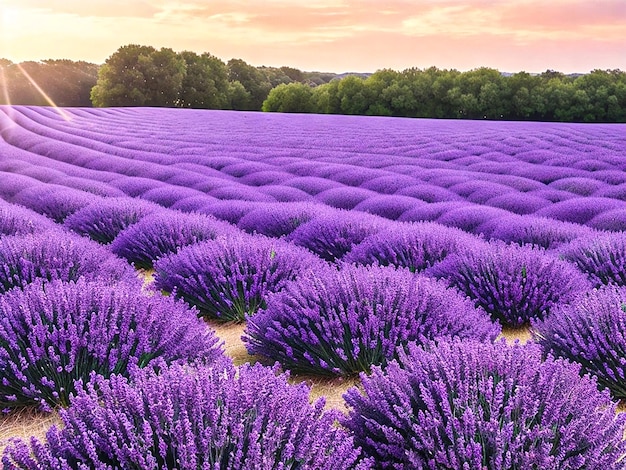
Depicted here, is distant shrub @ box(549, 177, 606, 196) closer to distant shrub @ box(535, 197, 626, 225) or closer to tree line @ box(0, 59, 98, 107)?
distant shrub @ box(535, 197, 626, 225)

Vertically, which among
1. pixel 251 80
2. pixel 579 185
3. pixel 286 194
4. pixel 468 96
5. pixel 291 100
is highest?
pixel 251 80

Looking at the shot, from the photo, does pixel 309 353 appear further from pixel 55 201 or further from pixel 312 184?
pixel 312 184

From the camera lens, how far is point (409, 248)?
3.89m

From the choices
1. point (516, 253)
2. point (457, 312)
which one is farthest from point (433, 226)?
point (457, 312)

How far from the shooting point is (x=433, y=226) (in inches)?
171

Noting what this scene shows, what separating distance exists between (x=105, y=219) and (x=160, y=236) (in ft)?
3.33

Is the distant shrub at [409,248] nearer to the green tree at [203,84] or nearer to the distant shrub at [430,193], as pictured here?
the distant shrub at [430,193]

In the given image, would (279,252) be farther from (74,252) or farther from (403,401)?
(403,401)

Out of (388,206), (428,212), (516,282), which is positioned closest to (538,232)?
(428,212)

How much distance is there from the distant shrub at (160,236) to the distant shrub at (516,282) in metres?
1.80

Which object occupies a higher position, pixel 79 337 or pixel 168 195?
pixel 79 337

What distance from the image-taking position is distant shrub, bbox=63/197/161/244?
5.12 metres

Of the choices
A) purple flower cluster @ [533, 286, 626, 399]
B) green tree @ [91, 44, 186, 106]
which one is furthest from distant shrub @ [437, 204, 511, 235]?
green tree @ [91, 44, 186, 106]

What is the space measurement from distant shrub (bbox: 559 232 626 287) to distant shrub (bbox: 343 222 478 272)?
645mm
